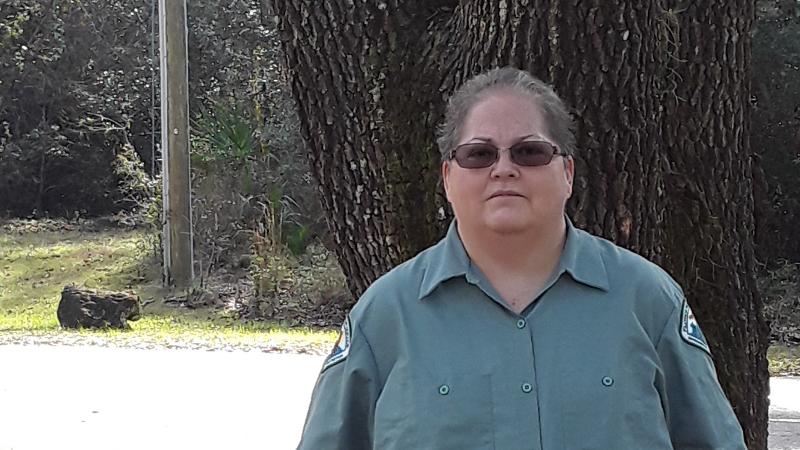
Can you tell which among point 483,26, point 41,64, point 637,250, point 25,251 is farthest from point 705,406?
point 41,64

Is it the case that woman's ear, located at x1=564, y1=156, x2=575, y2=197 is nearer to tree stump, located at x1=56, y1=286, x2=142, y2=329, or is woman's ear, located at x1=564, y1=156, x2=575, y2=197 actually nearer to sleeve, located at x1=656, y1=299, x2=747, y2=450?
sleeve, located at x1=656, y1=299, x2=747, y2=450

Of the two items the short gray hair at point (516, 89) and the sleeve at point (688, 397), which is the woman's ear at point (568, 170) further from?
the sleeve at point (688, 397)

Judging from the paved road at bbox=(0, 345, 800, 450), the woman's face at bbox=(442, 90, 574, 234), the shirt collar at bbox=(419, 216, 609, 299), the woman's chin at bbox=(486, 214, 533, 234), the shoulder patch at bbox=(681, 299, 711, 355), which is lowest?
the paved road at bbox=(0, 345, 800, 450)

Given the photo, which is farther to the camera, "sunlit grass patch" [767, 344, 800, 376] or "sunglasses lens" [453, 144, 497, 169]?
"sunlit grass patch" [767, 344, 800, 376]

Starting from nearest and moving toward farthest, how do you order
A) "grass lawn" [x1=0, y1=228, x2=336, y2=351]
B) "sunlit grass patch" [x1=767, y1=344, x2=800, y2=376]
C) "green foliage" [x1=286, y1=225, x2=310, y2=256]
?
"sunlit grass patch" [x1=767, y1=344, x2=800, y2=376], "grass lawn" [x1=0, y1=228, x2=336, y2=351], "green foliage" [x1=286, y1=225, x2=310, y2=256]

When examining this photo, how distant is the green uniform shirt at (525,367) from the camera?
220 cm

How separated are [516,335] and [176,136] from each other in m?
15.4

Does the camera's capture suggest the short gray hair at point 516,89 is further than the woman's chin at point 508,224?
Yes

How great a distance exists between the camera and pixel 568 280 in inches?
91.7

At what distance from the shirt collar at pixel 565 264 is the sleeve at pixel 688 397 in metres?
0.17

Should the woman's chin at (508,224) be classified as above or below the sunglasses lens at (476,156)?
below

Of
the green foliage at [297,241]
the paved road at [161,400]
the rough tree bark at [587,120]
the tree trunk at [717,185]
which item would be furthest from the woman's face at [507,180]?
the green foliage at [297,241]

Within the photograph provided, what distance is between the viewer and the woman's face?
2.30 m

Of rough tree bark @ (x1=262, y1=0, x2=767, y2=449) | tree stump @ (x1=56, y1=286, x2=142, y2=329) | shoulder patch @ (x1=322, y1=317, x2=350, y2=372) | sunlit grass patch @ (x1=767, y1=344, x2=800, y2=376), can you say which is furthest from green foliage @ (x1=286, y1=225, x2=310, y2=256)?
shoulder patch @ (x1=322, y1=317, x2=350, y2=372)
